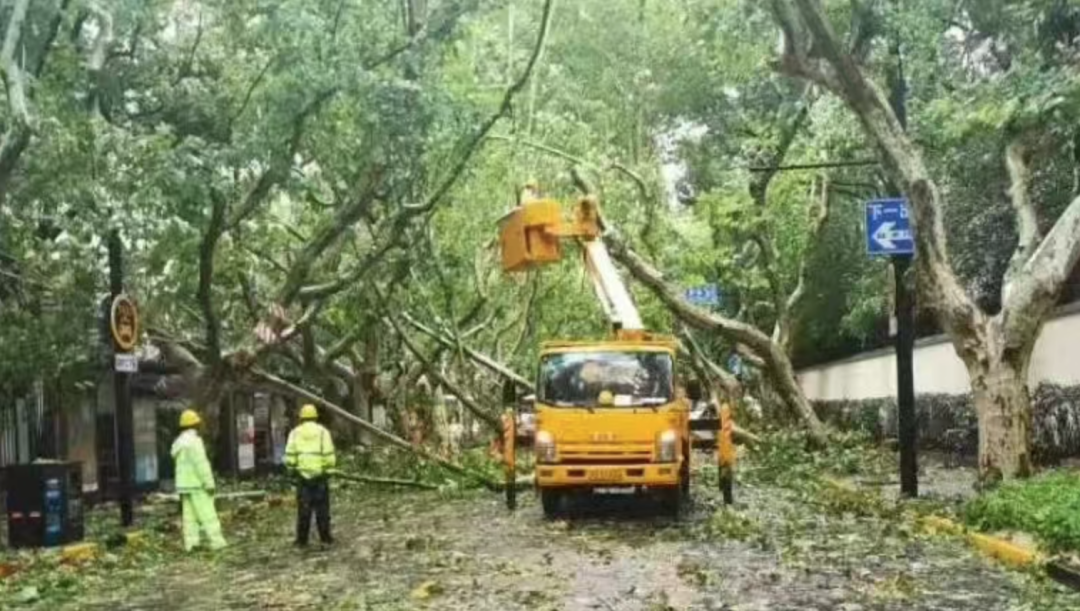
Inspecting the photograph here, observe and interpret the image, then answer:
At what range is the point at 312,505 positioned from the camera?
62.2 ft

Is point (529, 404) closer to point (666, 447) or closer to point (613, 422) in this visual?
point (613, 422)

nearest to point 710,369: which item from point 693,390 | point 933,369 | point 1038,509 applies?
point 933,369

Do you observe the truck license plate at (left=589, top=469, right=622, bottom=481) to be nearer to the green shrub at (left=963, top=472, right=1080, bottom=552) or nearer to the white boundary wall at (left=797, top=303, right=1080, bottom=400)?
the green shrub at (left=963, top=472, right=1080, bottom=552)

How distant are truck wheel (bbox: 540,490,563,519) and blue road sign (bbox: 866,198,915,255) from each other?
5.84 metres

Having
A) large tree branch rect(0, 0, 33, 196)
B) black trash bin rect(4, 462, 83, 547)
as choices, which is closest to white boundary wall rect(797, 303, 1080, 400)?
black trash bin rect(4, 462, 83, 547)

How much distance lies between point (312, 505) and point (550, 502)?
4.38 meters

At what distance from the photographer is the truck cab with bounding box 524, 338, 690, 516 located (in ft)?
68.2

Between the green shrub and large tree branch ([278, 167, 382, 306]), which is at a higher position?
large tree branch ([278, 167, 382, 306])

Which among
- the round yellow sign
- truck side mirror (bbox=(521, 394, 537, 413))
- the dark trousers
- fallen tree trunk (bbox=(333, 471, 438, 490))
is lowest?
fallen tree trunk (bbox=(333, 471, 438, 490))

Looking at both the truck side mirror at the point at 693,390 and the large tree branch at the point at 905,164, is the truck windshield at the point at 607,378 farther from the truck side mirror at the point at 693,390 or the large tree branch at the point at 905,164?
the large tree branch at the point at 905,164

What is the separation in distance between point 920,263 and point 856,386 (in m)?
24.1

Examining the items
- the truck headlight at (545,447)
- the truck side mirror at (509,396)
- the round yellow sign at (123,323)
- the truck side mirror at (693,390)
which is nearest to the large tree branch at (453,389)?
the truck side mirror at (509,396)

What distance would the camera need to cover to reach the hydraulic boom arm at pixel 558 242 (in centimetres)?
2322

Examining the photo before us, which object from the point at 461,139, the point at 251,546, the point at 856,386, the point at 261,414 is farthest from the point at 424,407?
the point at 251,546
